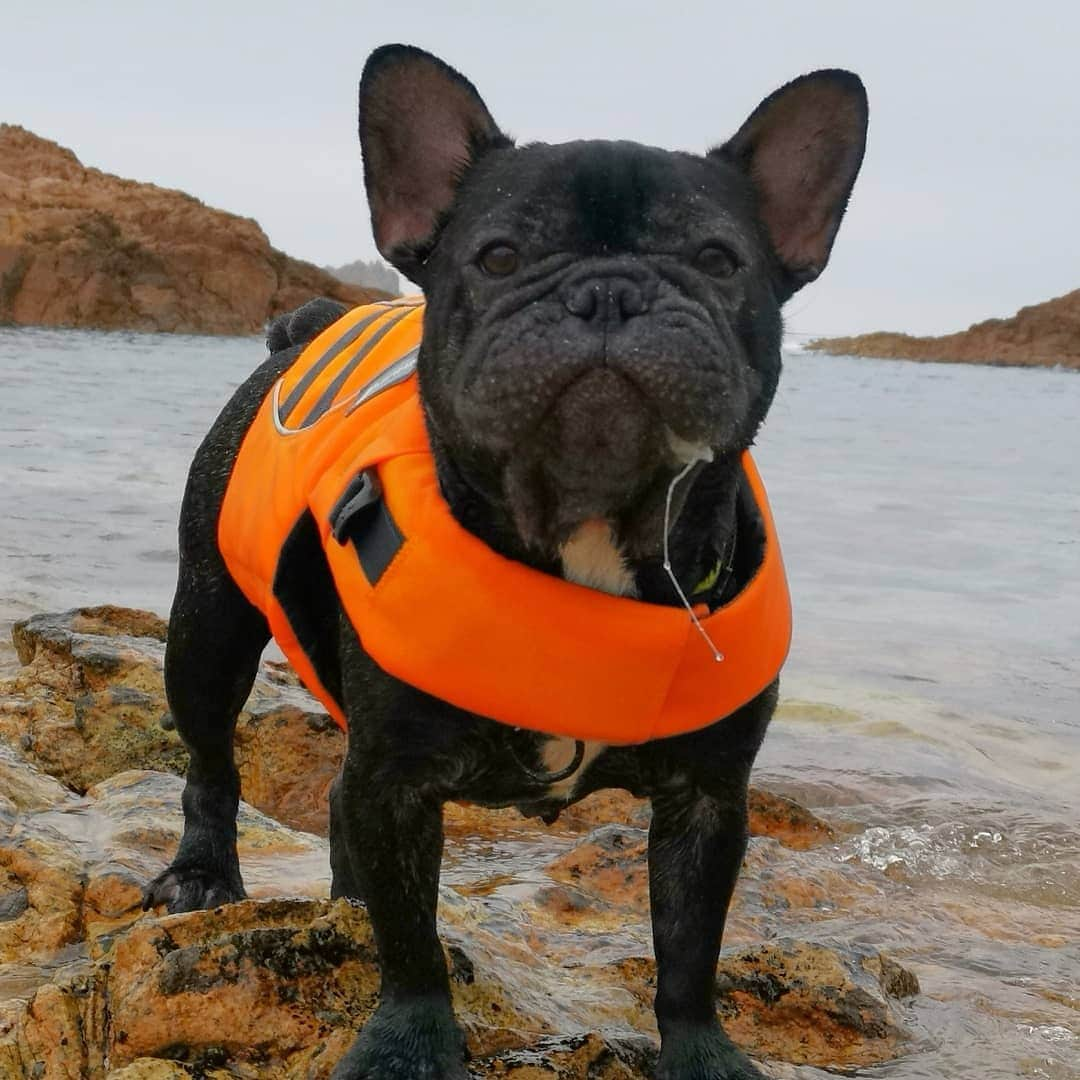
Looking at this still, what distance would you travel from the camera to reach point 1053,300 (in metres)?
116

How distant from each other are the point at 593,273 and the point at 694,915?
1595 mm

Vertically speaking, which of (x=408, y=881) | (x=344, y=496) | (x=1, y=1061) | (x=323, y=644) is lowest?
(x=1, y=1061)

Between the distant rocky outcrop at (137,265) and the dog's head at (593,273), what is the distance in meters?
67.6

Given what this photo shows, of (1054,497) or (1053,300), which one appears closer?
(1054,497)

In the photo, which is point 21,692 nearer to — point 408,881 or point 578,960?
point 578,960

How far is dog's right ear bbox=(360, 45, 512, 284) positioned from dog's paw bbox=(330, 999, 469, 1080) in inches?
68.9

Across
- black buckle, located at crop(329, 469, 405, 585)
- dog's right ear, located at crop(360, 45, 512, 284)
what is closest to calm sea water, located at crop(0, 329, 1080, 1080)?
black buckle, located at crop(329, 469, 405, 585)

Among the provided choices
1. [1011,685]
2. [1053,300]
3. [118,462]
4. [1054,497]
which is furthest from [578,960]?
[1053,300]

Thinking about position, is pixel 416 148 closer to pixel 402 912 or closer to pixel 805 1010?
pixel 402 912

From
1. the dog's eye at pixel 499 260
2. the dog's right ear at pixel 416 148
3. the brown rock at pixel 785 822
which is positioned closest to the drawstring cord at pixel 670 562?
the dog's eye at pixel 499 260

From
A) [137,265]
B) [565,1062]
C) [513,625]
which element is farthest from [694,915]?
[137,265]

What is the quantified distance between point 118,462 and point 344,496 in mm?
14715

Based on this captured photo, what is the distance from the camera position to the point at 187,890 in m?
4.33

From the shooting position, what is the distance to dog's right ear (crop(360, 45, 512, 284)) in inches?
138
